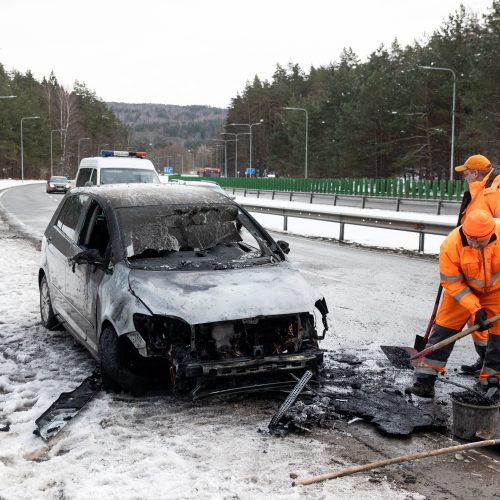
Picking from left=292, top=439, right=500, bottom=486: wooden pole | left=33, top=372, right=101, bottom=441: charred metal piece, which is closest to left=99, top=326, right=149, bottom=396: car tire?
left=33, top=372, right=101, bottom=441: charred metal piece

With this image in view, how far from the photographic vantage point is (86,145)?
429 ft

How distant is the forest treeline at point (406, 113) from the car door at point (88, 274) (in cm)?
4114

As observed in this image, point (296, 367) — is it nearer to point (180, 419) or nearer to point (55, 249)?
point (180, 419)

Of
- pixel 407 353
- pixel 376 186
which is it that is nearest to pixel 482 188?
pixel 407 353

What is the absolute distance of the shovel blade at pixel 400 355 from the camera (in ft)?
19.6

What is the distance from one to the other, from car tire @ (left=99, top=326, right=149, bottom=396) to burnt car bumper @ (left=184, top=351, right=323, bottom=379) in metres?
0.48

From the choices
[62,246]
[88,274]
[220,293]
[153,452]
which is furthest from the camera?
[62,246]

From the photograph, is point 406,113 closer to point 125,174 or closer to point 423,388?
point 125,174

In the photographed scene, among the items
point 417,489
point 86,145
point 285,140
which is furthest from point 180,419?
point 86,145

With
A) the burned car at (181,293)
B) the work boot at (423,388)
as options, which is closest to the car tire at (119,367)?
the burned car at (181,293)

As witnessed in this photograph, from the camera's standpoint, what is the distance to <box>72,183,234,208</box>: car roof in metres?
6.01

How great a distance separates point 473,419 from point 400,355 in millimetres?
1895

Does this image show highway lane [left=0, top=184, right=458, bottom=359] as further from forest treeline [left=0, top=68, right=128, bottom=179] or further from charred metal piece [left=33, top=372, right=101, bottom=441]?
forest treeline [left=0, top=68, right=128, bottom=179]

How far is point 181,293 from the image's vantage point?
16.0 ft
